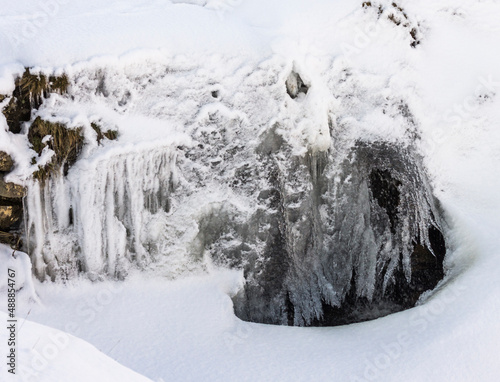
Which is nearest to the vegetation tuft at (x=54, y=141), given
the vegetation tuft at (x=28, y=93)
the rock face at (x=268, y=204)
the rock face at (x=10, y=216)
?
the rock face at (x=268, y=204)

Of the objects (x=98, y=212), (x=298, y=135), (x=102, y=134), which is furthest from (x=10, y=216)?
(x=298, y=135)

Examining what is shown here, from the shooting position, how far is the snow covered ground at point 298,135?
15.2ft

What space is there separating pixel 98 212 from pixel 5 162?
852mm

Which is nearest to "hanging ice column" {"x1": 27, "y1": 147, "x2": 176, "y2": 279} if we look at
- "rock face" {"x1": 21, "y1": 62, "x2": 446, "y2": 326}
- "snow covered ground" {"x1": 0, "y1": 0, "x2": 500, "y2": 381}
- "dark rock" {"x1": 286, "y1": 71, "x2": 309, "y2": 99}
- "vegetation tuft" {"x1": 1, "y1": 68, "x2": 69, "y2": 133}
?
"rock face" {"x1": 21, "y1": 62, "x2": 446, "y2": 326}

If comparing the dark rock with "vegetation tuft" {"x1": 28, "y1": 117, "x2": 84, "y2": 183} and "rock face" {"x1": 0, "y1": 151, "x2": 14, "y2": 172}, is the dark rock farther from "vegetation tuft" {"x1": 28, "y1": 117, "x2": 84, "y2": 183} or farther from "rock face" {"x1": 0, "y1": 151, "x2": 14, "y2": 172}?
"rock face" {"x1": 0, "y1": 151, "x2": 14, "y2": 172}

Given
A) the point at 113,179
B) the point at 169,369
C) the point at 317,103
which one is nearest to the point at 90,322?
the point at 169,369

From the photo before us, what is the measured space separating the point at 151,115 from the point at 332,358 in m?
2.58

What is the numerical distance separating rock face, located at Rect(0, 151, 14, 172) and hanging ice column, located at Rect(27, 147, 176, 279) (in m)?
0.24

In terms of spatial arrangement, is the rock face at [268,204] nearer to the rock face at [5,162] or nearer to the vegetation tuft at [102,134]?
the vegetation tuft at [102,134]

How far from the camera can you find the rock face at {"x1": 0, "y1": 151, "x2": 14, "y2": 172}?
4.78 meters

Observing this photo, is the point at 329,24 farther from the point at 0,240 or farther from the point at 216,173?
the point at 0,240

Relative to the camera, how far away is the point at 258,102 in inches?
215

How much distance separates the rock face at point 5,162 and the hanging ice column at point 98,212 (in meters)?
0.24

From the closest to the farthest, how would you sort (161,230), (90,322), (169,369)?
(169,369) → (90,322) → (161,230)
